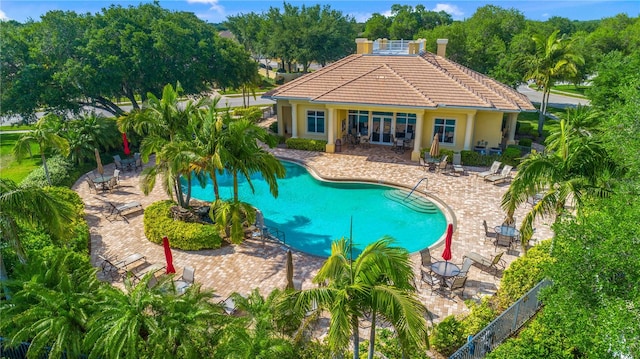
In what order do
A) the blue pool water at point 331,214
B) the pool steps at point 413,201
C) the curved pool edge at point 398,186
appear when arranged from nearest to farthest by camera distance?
1. the blue pool water at point 331,214
2. the curved pool edge at point 398,186
3. the pool steps at point 413,201

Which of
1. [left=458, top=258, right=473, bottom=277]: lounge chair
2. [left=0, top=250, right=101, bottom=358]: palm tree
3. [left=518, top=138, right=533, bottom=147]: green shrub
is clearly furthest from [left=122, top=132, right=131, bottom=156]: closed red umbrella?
[left=518, top=138, right=533, bottom=147]: green shrub

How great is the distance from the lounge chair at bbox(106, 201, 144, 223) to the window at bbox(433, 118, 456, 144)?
18832 mm

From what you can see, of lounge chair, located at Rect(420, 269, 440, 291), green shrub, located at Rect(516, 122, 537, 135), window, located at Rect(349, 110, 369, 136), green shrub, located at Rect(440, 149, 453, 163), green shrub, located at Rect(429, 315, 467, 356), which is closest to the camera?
green shrub, located at Rect(429, 315, 467, 356)

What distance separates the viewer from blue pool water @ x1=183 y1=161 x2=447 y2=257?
700 inches

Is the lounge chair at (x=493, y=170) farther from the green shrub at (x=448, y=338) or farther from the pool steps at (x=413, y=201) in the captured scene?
the green shrub at (x=448, y=338)

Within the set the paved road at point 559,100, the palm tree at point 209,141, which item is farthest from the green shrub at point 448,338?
the paved road at point 559,100

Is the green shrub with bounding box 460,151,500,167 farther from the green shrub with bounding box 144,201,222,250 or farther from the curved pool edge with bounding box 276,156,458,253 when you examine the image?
the green shrub with bounding box 144,201,222,250

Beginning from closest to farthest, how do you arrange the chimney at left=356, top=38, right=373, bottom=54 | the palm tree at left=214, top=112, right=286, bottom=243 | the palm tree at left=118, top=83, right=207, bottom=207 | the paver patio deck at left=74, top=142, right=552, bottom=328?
the paver patio deck at left=74, top=142, right=552, bottom=328
the palm tree at left=214, top=112, right=286, bottom=243
the palm tree at left=118, top=83, right=207, bottom=207
the chimney at left=356, top=38, right=373, bottom=54

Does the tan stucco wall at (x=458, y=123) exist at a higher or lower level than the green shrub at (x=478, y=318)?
higher

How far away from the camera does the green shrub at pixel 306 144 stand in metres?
28.3

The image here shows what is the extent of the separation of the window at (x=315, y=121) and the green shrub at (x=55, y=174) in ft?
50.9

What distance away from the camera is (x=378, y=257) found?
24.0 ft

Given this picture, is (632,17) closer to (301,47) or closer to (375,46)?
(301,47)

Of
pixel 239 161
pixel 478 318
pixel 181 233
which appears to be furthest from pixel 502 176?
pixel 181 233
